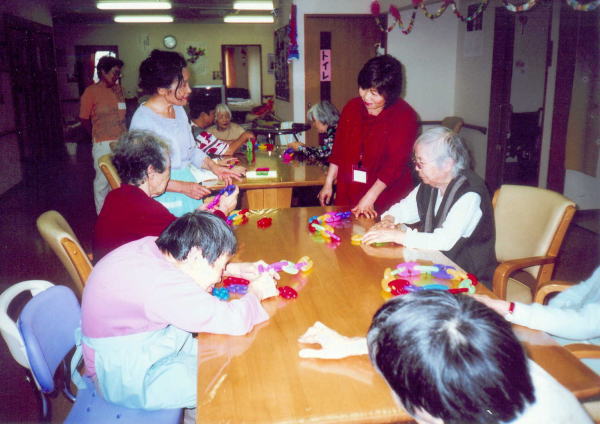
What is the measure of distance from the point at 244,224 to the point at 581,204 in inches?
150

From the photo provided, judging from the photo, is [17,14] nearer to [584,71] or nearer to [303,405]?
[584,71]

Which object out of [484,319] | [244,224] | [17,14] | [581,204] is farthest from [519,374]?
[17,14]

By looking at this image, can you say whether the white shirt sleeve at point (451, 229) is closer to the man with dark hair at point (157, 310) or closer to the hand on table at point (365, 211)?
the hand on table at point (365, 211)

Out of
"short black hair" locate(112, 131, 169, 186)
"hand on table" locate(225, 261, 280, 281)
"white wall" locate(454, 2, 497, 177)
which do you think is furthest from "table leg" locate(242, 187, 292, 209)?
"white wall" locate(454, 2, 497, 177)

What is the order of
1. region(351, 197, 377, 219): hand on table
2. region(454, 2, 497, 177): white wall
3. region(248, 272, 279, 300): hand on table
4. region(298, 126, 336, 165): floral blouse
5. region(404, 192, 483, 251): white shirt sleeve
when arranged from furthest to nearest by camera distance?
region(454, 2, 497, 177): white wall → region(298, 126, 336, 165): floral blouse → region(351, 197, 377, 219): hand on table → region(404, 192, 483, 251): white shirt sleeve → region(248, 272, 279, 300): hand on table

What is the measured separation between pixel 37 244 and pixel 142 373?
362cm

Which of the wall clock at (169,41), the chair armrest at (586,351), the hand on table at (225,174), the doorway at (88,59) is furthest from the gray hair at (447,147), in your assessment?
the doorway at (88,59)

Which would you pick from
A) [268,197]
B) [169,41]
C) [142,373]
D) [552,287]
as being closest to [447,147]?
[552,287]

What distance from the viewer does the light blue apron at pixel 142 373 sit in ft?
4.63

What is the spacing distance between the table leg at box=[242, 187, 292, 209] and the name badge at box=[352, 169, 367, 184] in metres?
0.77

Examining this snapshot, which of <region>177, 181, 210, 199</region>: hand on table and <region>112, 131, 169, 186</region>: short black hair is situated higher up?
<region>112, 131, 169, 186</region>: short black hair

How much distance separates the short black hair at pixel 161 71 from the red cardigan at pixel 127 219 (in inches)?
40.0

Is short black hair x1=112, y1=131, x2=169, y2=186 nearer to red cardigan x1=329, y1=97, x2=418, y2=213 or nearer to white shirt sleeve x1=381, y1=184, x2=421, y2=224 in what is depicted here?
white shirt sleeve x1=381, y1=184, x2=421, y2=224

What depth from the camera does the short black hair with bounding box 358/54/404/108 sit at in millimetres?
2566
